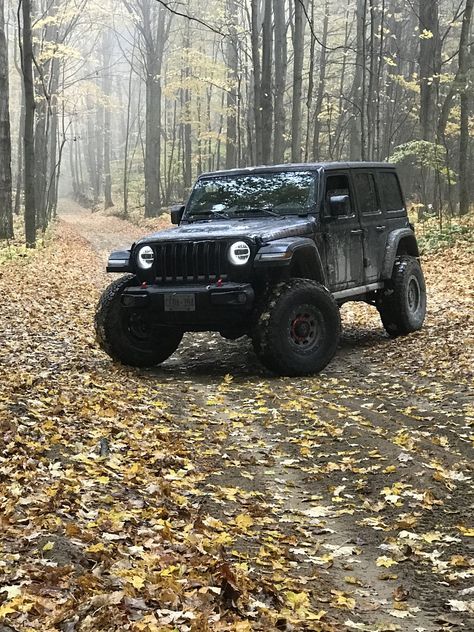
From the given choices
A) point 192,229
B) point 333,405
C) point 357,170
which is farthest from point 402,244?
point 333,405

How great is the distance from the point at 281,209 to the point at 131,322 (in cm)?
215

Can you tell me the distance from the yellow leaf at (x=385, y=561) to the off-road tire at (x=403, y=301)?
21.2 feet

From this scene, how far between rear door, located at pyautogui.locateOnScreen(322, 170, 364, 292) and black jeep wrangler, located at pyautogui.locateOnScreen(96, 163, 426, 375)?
1cm

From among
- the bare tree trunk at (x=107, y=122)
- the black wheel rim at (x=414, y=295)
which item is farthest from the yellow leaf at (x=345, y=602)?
the bare tree trunk at (x=107, y=122)

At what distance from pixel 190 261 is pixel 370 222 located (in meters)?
2.98

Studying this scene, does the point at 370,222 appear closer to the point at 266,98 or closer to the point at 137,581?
the point at 137,581

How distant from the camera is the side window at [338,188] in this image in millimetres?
8977

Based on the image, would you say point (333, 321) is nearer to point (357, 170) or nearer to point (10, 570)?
point (357, 170)

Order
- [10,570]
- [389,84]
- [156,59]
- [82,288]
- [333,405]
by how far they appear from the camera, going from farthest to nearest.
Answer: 1. [156,59]
2. [389,84]
3. [82,288]
4. [333,405]
5. [10,570]

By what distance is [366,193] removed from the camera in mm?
9914

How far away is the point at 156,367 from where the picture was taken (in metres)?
8.88

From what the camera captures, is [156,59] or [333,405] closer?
[333,405]

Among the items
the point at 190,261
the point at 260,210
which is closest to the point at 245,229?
the point at 190,261

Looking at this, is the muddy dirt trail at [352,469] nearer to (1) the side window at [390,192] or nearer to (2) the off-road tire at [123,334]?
(2) the off-road tire at [123,334]
